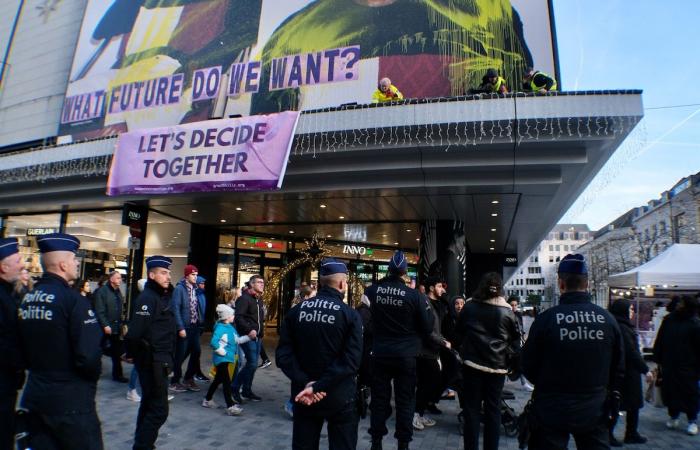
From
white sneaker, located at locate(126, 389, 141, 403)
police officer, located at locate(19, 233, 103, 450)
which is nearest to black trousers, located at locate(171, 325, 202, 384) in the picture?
white sneaker, located at locate(126, 389, 141, 403)

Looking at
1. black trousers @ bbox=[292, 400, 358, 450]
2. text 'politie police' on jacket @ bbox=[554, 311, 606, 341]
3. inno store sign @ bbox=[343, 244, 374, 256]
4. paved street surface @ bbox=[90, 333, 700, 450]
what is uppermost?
inno store sign @ bbox=[343, 244, 374, 256]

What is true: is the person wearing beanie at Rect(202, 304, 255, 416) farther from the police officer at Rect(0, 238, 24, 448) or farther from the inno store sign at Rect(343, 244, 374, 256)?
the inno store sign at Rect(343, 244, 374, 256)

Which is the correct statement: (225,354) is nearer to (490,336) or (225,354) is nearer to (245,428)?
(245,428)

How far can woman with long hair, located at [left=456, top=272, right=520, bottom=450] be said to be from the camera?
14.6 ft

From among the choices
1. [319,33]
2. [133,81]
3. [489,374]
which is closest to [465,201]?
[319,33]

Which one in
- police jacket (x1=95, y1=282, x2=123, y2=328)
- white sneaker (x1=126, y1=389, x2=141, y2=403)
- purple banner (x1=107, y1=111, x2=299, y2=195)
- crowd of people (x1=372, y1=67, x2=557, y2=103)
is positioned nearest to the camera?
white sneaker (x1=126, y1=389, x2=141, y2=403)

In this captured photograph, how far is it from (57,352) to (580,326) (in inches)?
130

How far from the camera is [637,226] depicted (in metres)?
56.8

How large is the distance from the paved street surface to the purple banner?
13.4 feet

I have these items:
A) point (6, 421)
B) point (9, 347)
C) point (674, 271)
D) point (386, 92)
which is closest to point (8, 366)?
point (9, 347)

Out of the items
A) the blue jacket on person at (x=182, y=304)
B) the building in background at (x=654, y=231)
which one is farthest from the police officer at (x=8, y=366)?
the building in background at (x=654, y=231)

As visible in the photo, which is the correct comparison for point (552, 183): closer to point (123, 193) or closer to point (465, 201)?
point (465, 201)

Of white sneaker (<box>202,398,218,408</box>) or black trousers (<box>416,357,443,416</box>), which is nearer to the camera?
black trousers (<box>416,357,443,416</box>)

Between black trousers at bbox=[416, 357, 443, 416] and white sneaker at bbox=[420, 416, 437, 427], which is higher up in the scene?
black trousers at bbox=[416, 357, 443, 416]
